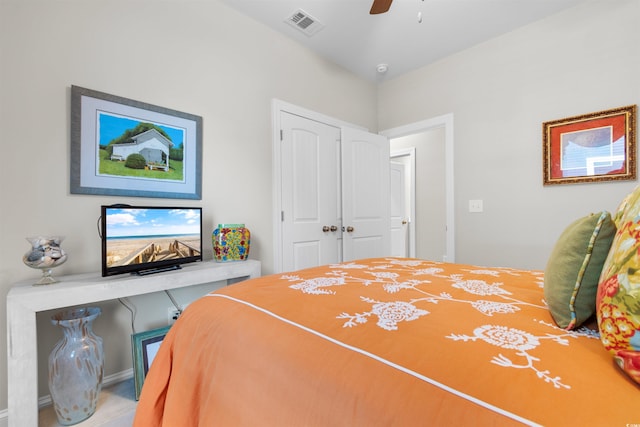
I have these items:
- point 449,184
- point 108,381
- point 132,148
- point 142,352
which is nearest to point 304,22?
point 132,148

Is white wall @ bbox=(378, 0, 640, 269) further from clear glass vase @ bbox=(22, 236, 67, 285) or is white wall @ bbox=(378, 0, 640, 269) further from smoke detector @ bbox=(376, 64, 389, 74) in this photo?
clear glass vase @ bbox=(22, 236, 67, 285)

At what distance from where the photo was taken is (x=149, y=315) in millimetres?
1964

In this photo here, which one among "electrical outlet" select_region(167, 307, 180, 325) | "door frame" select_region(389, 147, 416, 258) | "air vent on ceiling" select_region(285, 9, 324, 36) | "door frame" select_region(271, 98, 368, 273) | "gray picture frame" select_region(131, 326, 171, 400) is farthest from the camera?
"door frame" select_region(389, 147, 416, 258)

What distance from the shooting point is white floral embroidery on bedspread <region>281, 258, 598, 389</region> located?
0.57 m

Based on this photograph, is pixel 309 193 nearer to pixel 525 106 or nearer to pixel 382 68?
pixel 382 68

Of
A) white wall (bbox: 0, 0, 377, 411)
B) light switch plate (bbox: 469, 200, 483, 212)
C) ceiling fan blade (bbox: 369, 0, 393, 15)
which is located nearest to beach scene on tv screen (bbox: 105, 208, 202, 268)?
white wall (bbox: 0, 0, 377, 411)

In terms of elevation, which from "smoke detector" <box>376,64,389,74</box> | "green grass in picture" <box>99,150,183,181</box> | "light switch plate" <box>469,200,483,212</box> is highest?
"smoke detector" <box>376,64,389,74</box>

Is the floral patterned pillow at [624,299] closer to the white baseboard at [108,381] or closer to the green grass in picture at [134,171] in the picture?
the green grass in picture at [134,171]

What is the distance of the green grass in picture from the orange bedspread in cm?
131

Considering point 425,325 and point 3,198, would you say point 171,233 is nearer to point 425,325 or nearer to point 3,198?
point 3,198

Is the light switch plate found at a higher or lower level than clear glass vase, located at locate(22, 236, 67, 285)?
higher

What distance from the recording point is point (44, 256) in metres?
1.44

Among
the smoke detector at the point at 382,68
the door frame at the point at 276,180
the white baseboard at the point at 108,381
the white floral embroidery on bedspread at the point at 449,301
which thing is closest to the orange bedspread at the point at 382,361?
the white floral embroidery on bedspread at the point at 449,301

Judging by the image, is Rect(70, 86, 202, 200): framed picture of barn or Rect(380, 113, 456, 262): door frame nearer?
Rect(70, 86, 202, 200): framed picture of barn
